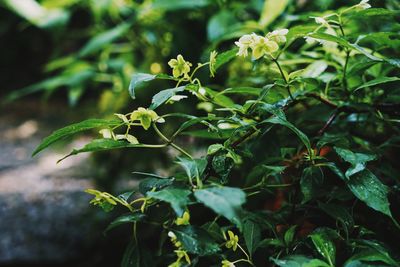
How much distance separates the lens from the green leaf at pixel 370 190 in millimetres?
442

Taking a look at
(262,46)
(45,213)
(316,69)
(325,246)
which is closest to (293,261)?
(325,246)

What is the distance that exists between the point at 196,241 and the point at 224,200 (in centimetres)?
9

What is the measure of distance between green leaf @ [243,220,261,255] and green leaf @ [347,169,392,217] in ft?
0.44

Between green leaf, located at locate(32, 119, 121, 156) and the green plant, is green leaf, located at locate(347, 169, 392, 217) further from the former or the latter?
green leaf, located at locate(32, 119, 121, 156)

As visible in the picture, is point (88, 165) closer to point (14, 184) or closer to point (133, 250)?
point (14, 184)

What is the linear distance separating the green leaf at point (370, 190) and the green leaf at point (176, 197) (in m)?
0.21

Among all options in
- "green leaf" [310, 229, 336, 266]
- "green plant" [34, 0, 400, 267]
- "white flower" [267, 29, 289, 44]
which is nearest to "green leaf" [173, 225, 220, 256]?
"green plant" [34, 0, 400, 267]

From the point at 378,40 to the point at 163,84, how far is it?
0.77 meters

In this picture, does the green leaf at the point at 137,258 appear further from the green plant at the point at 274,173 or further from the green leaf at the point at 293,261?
the green leaf at the point at 293,261

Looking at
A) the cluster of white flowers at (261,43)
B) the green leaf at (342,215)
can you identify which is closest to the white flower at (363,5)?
the cluster of white flowers at (261,43)

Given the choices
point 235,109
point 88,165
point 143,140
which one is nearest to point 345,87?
point 235,109

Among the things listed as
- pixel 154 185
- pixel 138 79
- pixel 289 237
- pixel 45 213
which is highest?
pixel 138 79

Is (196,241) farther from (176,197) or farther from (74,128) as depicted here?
(74,128)

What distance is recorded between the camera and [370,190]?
46 centimetres
